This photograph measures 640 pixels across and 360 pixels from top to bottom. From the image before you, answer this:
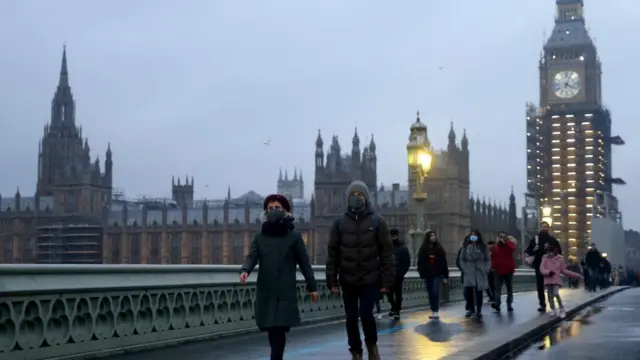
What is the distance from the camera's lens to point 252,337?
12.4m

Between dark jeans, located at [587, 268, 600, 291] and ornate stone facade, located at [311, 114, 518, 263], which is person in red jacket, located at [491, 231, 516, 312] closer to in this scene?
dark jeans, located at [587, 268, 600, 291]

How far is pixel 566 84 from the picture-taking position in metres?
162

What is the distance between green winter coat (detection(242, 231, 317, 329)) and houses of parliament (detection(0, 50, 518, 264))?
105941mm

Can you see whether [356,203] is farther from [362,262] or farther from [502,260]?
[502,260]

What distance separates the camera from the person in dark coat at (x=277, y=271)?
745 centimetres

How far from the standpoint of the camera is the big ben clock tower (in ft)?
515

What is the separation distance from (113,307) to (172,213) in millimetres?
127318

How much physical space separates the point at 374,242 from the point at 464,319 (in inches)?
302

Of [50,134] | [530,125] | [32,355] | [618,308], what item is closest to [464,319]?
[618,308]

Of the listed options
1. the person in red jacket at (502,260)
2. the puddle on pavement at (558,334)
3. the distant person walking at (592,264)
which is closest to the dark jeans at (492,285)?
the person in red jacket at (502,260)

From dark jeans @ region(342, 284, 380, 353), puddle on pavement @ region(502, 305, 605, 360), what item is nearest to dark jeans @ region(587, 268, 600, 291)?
puddle on pavement @ region(502, 305, 605, 360)

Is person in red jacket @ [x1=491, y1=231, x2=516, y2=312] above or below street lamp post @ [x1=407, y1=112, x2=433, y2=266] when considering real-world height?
below

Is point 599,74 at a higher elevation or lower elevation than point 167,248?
higher

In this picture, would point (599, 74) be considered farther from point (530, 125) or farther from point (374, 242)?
point (374, 242)
